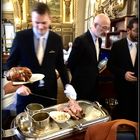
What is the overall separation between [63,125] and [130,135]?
0.28 m

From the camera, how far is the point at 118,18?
88.0 inches

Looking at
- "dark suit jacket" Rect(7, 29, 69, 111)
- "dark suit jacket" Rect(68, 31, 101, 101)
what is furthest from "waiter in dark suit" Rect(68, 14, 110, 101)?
"dark suit jacket" Rect(7, 29, 69, 111)

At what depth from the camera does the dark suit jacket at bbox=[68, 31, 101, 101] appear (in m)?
1.43

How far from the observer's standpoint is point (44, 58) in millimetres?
1132

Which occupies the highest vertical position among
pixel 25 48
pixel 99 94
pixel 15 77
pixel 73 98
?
pixel 25 48

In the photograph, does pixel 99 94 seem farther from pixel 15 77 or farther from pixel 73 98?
pixel 15 77

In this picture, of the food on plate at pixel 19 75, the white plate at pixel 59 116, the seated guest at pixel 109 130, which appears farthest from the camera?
the food on plate at pixel 19 75

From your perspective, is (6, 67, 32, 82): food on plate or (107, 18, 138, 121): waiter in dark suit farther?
(107, 18, 138, 121): waiter in dark suit

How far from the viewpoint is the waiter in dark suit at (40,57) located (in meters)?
1.08

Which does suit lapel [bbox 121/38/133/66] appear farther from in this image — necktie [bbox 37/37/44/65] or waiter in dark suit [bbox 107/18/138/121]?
necktie [bbox 37/37/44/65]

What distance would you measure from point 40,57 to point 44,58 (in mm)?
25

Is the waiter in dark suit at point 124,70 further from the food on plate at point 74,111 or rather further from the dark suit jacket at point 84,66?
the food on plate at point 74,111

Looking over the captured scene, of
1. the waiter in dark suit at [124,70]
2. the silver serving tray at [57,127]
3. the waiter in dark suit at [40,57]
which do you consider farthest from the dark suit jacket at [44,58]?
the waiter in dark suit at [124,70]

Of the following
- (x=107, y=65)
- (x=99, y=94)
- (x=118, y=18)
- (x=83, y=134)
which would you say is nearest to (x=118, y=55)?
(x=107, y=65)
